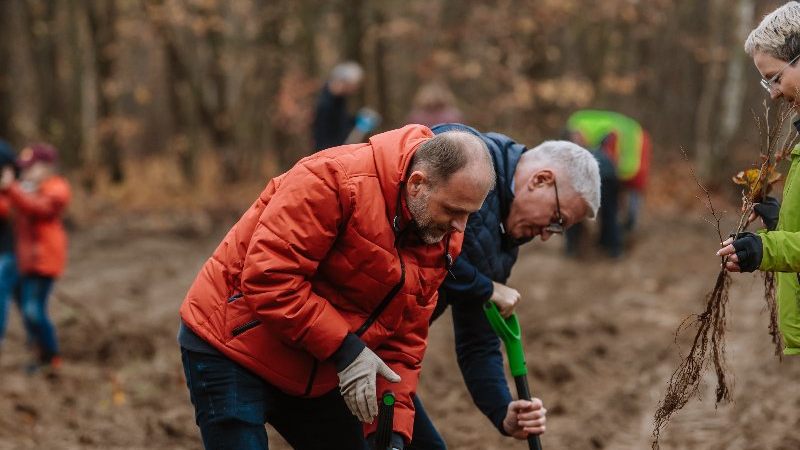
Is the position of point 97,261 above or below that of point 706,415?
below

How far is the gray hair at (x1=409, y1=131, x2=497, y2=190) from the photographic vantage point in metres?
3.13

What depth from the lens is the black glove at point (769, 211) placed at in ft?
12.7

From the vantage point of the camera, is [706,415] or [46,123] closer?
[706,415]

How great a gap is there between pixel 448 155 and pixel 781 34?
1363mm

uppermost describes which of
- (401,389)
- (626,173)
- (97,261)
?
(401,389)

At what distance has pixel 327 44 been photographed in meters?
22.4

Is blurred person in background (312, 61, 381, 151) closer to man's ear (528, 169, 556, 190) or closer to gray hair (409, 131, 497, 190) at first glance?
man's ear (528, 169, 556, 190)

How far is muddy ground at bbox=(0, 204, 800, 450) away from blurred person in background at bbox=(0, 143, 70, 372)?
0.61 meters

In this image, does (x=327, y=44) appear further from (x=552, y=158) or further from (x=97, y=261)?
(x=552, y=158)

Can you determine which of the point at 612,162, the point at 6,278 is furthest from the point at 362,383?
the point at 612,162

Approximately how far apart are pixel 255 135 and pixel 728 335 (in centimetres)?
1255

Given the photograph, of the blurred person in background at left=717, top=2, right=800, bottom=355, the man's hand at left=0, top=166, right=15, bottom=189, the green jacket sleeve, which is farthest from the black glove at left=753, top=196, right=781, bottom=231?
the man's hand at left=0, top=166, right=15, bottom=189

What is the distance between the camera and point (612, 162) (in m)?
12.4

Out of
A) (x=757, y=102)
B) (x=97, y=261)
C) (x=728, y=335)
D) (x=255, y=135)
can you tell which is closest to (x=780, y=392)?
(x=728, y=335)
